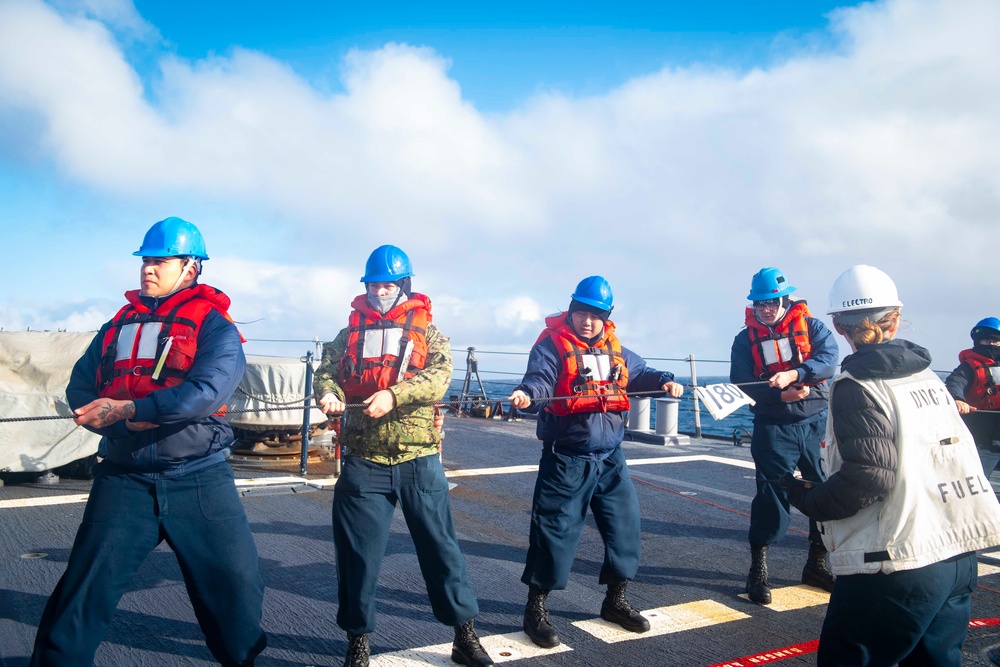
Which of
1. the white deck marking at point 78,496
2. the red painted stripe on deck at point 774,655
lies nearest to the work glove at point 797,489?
the red painted stripe on deck at point 774,655

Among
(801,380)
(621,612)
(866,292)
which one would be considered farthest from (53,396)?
Answer: (866,292)

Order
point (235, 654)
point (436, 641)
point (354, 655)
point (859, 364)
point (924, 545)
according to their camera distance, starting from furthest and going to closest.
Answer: point (436, 641), point (354, 655), point (235, 654), point (859, 364), point (924, 545)

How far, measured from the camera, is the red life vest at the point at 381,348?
13.0 ft

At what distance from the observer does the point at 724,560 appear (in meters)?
5.98

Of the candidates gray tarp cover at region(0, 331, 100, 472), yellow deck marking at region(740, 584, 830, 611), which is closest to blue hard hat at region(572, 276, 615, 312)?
yellow deck marking at region(740, 584, 830, 611)

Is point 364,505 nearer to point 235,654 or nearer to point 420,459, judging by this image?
point 420,459

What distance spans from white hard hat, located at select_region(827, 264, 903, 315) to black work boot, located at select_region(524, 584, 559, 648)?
2.27 metres

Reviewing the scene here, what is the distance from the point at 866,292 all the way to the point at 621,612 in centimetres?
241

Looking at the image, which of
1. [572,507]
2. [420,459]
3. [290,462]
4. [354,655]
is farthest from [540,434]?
[290,462]

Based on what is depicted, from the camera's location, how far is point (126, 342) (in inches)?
132

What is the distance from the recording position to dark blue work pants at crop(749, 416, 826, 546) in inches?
200

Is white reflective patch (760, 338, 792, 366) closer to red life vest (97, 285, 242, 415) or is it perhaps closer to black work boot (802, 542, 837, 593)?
black work boot (802, 542, 837, 593)

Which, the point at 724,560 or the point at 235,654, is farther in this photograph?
the point at 724,560

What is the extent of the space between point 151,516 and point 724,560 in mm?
4442
